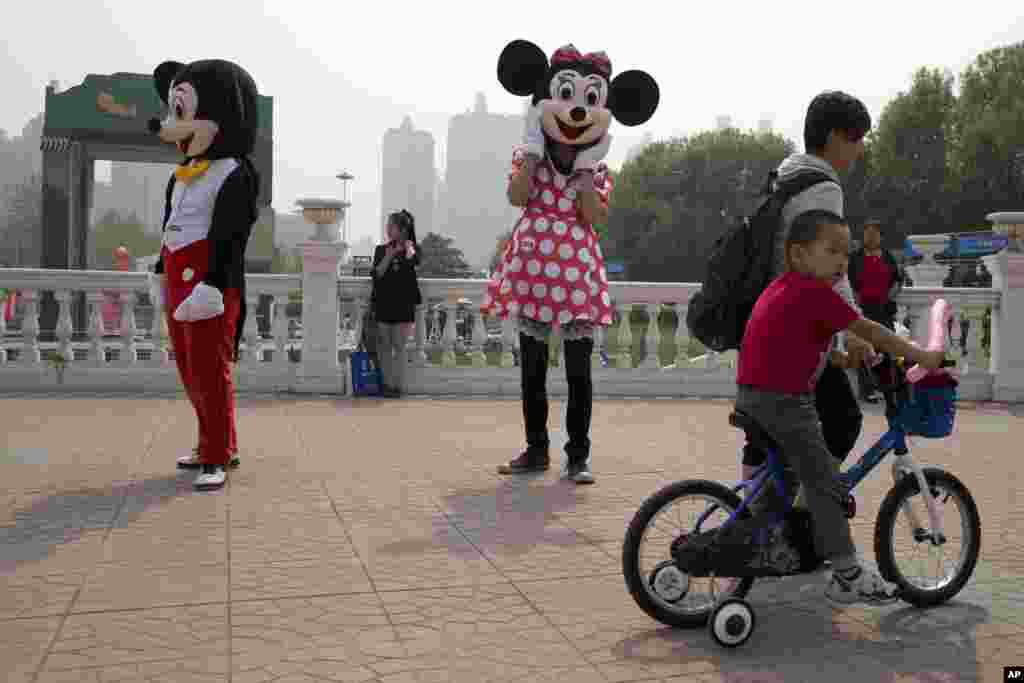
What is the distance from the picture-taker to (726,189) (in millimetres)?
58938

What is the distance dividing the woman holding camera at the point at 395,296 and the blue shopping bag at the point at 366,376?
8cm

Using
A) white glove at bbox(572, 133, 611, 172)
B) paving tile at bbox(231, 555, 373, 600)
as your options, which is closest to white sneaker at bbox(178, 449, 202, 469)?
paving tile at bbox(231, 555, 373, 600)

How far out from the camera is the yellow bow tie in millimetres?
5758

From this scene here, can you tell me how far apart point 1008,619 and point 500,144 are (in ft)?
516

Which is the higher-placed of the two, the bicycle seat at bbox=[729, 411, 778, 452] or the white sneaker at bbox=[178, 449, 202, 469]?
the bicycle seat at bbox=[729, 411, 778, 452]

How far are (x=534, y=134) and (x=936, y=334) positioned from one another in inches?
125

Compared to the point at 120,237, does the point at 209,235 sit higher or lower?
lower

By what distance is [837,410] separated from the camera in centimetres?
391

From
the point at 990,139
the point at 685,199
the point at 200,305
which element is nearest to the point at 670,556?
the point at 200,305

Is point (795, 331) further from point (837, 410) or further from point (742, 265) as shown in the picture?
point (837, 410)

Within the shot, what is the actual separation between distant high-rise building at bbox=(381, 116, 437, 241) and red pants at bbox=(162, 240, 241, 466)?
13977cm

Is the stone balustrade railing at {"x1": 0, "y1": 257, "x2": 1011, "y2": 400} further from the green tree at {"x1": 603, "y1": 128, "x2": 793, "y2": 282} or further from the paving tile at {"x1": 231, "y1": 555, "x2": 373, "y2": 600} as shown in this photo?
the green tree at {"x1": 603, "y1": 128, "x2": 793, "y2": 282}

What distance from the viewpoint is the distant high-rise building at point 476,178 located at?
14688 centimetres

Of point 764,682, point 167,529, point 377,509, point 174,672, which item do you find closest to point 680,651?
point 764,682
